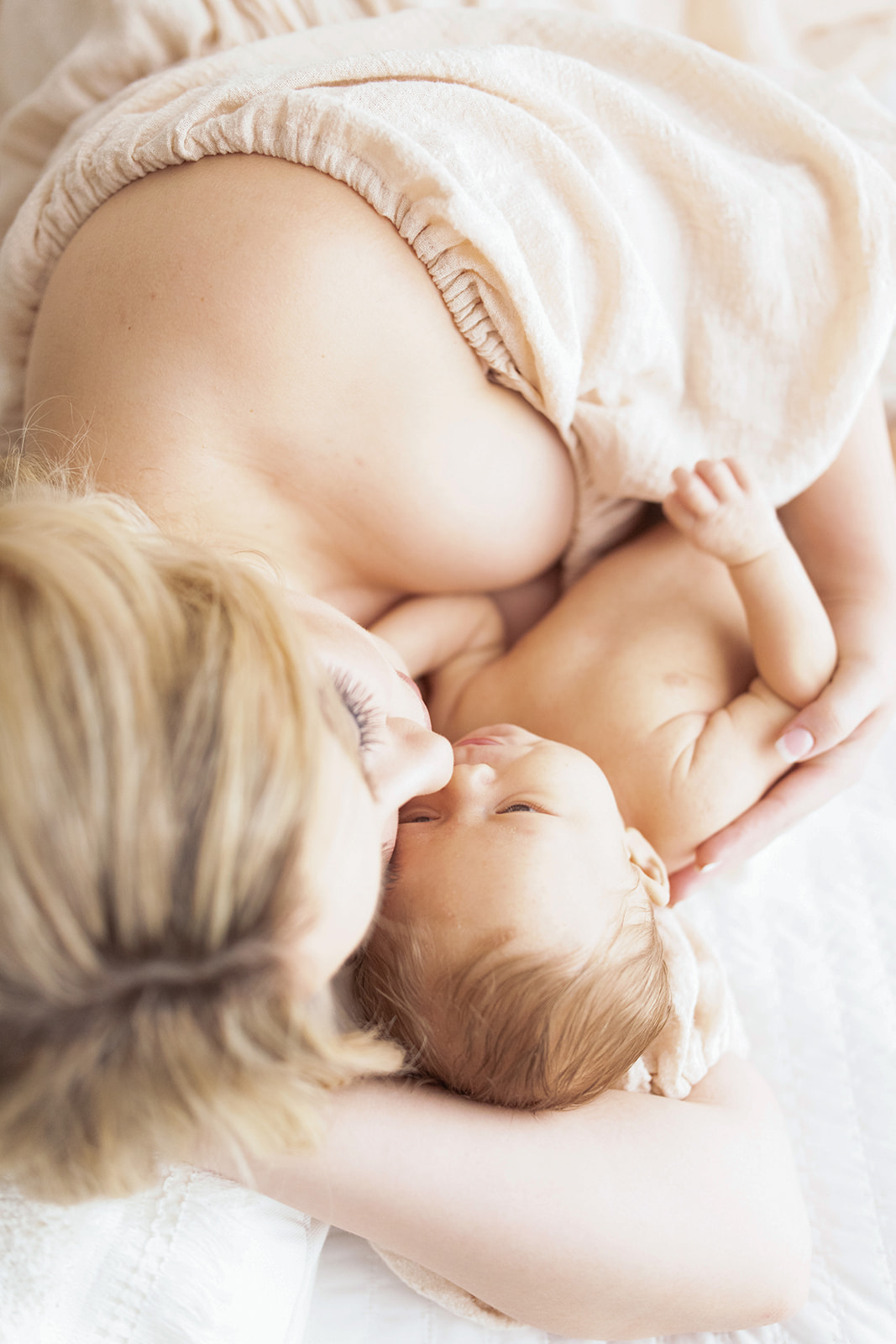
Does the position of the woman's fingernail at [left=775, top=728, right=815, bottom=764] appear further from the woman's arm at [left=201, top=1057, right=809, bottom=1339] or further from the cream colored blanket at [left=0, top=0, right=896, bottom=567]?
the woman's arm at [left=201, top=1057, right=809, bottom=1339]

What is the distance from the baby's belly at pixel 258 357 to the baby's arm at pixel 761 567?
28cm

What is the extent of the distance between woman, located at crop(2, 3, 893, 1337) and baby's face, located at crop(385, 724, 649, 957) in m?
0.17

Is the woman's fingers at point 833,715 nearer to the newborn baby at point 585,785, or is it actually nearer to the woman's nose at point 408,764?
the newborn baby at point 585,785

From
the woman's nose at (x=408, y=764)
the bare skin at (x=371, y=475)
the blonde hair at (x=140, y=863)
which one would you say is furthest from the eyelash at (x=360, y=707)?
the bare skin at (x=371, y=475)

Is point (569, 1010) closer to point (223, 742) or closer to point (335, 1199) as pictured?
point (335, 1199)

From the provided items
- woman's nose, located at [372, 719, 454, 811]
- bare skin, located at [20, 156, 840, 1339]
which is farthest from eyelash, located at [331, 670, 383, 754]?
bare skin, located at [20, 156, 840, 1339]

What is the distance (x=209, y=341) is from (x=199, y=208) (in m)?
0.14

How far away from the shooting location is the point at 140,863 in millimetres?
564

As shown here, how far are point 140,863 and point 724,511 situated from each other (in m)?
0.82

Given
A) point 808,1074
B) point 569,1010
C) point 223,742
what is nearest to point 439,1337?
point 569,1010

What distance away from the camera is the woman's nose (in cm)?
77

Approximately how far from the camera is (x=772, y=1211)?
903 mm

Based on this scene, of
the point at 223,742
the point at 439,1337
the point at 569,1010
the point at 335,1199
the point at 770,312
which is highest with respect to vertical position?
the point at 770,312

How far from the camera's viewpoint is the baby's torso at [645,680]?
45.3 inches
